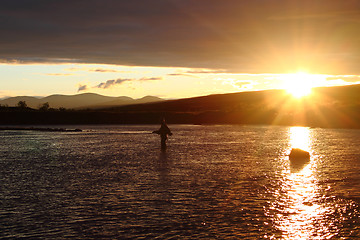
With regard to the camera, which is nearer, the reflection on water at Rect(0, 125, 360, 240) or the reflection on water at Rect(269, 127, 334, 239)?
the reflection on water at Rect(269, 127, 334, 239)

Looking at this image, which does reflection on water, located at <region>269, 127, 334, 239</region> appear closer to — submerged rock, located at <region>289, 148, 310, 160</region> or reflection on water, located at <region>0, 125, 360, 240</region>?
reflection on water, located at <region>0, 125, 360, 240</region>

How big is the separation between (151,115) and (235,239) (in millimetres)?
149681

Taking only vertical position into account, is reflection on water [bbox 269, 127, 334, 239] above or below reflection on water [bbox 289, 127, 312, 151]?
below

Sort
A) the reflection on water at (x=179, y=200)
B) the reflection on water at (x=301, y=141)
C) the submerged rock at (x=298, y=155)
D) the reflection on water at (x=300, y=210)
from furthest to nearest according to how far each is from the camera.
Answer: the reflection on water at (x=301, y=141) → the submerged rock at (x=298, y=155) → the reflection on water at (x=179, y=200) → the reflection on water at (x=300, y=210)

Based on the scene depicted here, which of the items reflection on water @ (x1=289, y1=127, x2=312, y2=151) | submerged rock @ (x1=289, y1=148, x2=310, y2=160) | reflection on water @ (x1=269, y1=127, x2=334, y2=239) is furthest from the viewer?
reflection on water @ (x1=289, y1=127, x2=312, y2=151)

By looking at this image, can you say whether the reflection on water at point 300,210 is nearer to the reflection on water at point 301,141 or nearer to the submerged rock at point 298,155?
the submerged rock at point 298,155

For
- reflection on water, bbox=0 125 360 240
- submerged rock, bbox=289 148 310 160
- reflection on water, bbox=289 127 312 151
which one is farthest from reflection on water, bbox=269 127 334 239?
reflection on water, bbox=289 127 312 151

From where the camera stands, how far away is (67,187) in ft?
88.0

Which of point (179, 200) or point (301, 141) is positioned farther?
point (301, 141)

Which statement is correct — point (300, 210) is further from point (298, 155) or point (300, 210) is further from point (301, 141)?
point (301, 141)

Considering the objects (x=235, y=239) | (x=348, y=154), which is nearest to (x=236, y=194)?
(x=235, y=239)

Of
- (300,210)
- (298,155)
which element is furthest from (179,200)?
(298,155)

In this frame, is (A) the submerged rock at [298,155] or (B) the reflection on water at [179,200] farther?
(A) the submerged rock at [298,155]

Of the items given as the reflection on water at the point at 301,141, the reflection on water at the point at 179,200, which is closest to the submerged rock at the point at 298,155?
the reflection on water at the point at 179,200
